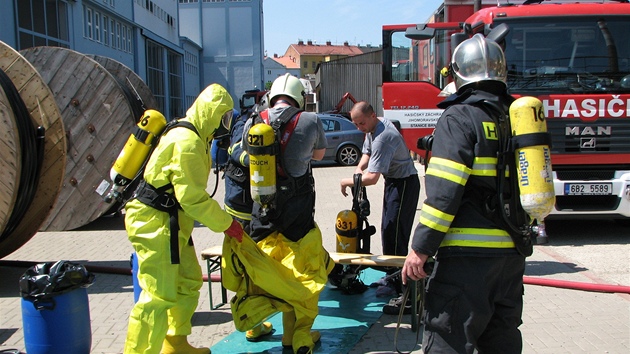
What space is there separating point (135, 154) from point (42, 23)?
1607 cm

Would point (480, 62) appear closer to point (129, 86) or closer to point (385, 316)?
point (385, 316)

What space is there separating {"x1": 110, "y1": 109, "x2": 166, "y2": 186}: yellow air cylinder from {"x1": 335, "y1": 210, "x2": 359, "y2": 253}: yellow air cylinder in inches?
87.0

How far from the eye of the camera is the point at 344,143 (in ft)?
58.9

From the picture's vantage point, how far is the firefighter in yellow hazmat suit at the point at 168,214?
12.3ft

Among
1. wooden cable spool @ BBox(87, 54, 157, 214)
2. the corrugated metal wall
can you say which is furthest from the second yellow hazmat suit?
the corrugated metal wall

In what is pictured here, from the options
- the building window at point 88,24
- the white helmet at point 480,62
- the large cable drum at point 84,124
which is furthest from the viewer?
the building window at point 88,24

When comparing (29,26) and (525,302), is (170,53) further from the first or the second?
(525,302)

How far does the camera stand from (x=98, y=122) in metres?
9.39

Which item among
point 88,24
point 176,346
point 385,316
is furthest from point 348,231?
point 88,24

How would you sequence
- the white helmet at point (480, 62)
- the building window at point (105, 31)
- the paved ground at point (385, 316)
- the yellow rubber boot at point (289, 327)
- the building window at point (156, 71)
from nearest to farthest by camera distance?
the white helmet at point (480, 62)
the yellow rubber boot at point (289, 327)
the paved ground at point (385, 316)
the building window at point (105, 31)
the building window at point (156, 71)

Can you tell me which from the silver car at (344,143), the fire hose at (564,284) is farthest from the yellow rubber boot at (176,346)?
the silver car at (344,143)

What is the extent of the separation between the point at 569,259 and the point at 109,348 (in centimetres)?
536

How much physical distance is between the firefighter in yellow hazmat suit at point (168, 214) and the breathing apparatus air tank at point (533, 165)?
1.97 meters

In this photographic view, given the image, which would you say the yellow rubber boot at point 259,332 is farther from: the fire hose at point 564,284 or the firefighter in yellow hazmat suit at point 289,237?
the fire hose at point 564,284
